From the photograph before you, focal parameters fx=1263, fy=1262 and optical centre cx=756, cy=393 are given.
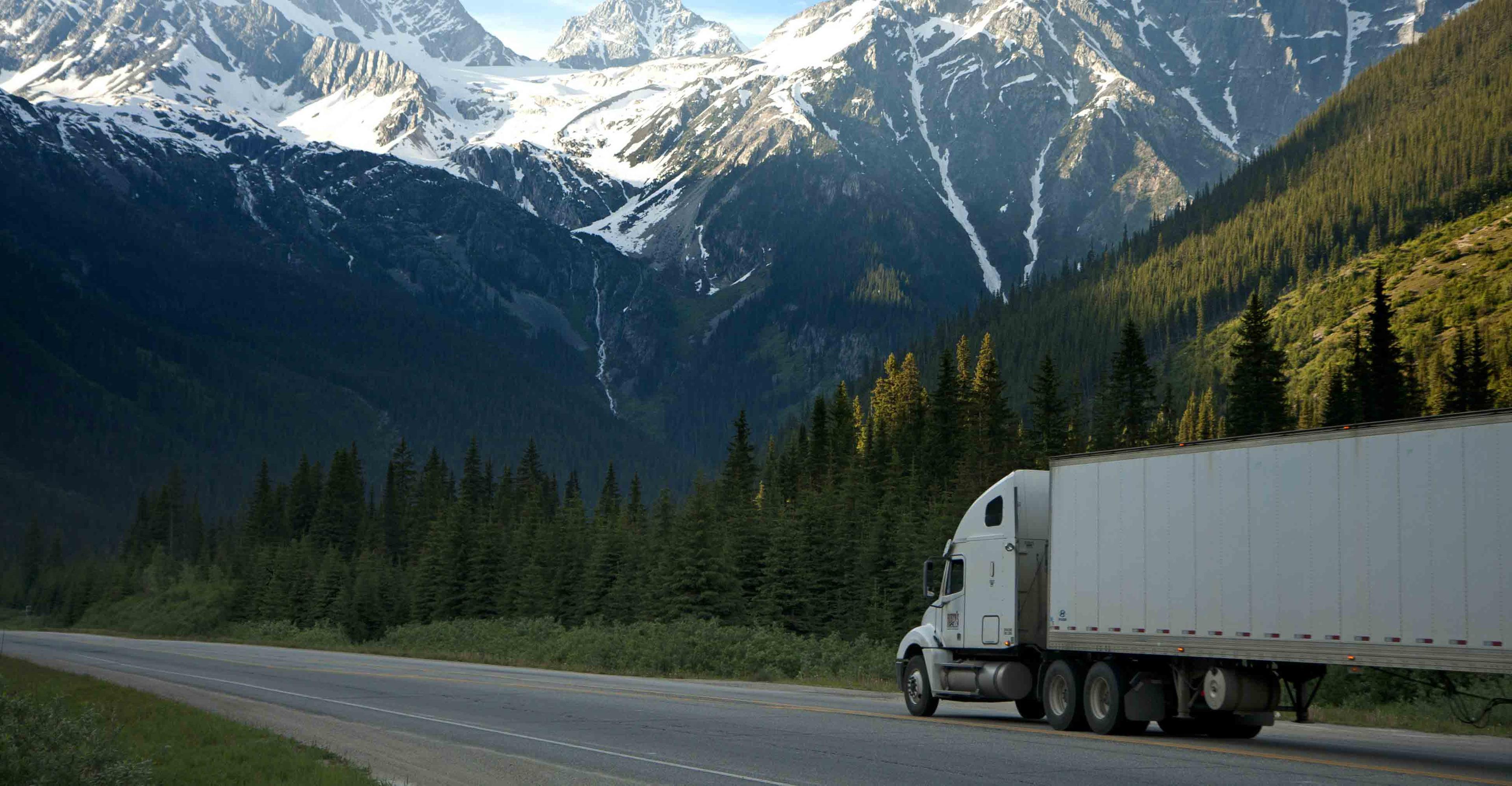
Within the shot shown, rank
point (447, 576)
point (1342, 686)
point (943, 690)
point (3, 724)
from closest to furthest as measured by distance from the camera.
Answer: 1. point (3, 724)
2. point (943, 690)
3. point (1342, 686)
4. point (447, 576)

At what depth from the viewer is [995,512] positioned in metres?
24.5

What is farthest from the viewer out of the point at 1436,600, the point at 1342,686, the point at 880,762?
the point at 1342,686

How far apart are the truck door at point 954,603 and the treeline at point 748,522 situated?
3289 centimetres

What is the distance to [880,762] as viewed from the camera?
17.1 meters

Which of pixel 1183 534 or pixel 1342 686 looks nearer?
pixel 1183 534

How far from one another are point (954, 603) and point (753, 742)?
685cm

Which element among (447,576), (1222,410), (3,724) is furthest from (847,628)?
(1222,410)

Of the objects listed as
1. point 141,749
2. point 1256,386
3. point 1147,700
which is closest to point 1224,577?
point 1147,700

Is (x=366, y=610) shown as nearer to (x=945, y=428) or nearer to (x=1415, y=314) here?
(x=945, y=428)

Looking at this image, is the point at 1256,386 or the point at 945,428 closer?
the point at 1256,386

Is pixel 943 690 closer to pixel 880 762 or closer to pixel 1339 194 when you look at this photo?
pixel 880 762

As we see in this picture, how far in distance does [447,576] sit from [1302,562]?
2887 inches

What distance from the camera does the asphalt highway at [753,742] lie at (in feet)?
52.1

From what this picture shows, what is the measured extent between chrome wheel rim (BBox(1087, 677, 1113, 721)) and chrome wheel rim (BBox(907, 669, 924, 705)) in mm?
4605
